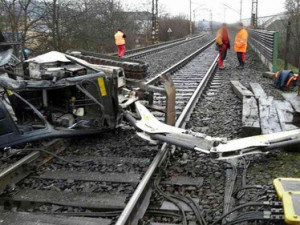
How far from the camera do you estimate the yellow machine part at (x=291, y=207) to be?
8.52 feet

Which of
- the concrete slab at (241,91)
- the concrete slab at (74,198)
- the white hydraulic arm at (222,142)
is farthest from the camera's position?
the concrete slab at (241,91)

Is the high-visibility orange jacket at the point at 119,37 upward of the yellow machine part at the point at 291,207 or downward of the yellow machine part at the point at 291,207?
upward

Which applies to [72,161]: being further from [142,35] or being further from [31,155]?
[142,35]

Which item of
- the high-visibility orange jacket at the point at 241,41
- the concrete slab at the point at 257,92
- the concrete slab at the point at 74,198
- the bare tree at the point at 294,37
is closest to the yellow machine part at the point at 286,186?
the concrete slab at the point at 74,198

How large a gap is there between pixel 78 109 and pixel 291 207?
3488 millimetres

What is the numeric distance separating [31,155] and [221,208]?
245 centimetres

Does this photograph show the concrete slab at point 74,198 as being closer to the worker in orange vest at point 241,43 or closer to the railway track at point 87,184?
the railway track at point 87,184

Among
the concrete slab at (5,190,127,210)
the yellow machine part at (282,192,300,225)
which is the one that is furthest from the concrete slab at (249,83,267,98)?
the yellow machine part at (282,192,300,225)

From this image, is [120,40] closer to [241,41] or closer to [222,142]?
[241,41]

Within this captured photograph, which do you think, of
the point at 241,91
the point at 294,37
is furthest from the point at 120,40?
the point at 294,37

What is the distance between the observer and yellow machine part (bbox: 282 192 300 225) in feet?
8.52

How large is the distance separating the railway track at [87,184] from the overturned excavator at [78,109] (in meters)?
0.29

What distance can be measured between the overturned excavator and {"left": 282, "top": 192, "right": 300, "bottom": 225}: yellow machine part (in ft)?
4.37

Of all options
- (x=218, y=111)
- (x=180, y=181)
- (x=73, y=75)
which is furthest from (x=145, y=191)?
(x=218, y=111)
